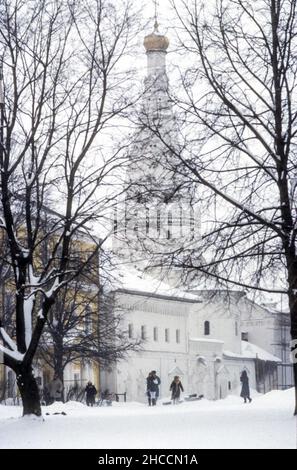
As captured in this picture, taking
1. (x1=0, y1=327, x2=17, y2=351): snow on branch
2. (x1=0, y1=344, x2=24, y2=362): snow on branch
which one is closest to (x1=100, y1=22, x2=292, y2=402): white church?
(x1=0, y1=327, x2=17, y2=351): snow on branch

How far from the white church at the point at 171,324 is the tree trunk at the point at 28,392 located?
3715 mm

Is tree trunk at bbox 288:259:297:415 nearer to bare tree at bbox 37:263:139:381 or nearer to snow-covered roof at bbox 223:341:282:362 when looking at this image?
bare tree at bbox 37:263:139:381

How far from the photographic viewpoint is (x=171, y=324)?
69688 millimetres

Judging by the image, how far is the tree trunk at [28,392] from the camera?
1986 cm

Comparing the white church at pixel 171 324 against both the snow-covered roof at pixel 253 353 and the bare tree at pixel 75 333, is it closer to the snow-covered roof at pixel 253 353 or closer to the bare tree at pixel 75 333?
the snow-covered roof at pixel 253 353

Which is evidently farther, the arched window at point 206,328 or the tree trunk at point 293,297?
the arched window at point 206,328

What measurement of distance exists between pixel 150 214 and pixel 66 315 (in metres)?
20.6

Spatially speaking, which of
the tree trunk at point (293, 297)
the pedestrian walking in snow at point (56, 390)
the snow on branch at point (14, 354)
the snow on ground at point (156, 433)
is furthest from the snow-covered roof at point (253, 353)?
the tree trunk at point (293, 297)

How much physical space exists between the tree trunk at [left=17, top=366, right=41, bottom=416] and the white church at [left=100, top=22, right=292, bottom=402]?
3.71m

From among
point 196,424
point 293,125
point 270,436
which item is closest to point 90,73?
point 293,125

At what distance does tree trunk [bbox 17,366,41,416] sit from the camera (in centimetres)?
1986

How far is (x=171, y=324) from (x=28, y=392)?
1970 inches

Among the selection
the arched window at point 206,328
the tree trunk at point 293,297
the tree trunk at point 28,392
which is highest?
the arched window at point 206,328

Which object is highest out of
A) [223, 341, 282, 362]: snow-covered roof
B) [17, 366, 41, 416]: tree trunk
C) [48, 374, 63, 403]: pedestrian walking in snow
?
[223, 341, 282, 362]: snow-covered roof
